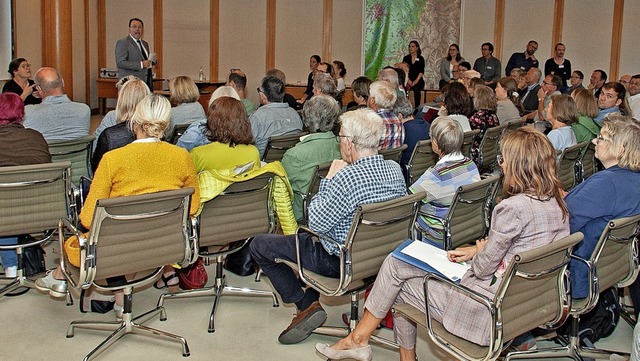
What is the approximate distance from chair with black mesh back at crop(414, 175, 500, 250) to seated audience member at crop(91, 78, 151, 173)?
73.8 inches

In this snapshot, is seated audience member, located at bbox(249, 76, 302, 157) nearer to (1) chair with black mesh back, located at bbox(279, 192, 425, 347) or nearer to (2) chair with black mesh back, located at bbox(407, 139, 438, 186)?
(2) chair with black mesh back, located at bbox(407, 139, 438, 186)

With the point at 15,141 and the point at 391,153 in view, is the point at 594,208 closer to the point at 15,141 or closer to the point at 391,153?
the point at 391,153

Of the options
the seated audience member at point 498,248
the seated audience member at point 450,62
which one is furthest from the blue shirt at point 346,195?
the seated audience member at point 450,62

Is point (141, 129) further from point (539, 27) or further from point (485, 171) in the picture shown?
point (539, 27)

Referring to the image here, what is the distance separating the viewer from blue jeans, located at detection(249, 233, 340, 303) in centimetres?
367

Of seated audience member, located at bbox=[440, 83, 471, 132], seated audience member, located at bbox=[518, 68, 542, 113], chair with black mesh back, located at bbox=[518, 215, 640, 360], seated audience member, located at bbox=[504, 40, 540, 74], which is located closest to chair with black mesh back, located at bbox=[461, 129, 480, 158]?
seated audience member, located at bbox=[440, 83, 471, 132]

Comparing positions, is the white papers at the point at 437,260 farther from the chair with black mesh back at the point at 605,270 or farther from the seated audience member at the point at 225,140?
the seated audience member at the point at 225,140

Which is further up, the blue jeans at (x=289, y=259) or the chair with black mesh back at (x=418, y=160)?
the chair with black mesh back at (x=418, y=160)

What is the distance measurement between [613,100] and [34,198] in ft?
17.2

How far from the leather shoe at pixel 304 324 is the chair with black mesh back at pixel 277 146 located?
1932mm

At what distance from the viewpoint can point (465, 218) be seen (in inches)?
165

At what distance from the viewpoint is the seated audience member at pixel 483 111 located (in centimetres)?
707

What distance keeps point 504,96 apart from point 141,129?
17.1 feet

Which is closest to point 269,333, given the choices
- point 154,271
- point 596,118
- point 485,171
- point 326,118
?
point 154,271
